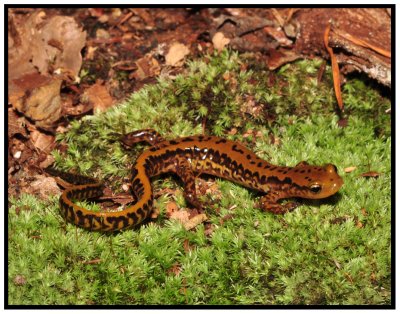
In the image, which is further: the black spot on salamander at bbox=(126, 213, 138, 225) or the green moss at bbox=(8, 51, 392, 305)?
the black spot on salamander at bbox=(126, 213, 138, 225)

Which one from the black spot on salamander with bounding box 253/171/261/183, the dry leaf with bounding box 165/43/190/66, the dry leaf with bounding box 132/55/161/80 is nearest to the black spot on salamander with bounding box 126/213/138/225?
the black spot on salamander with bounding box 253/171/261/183

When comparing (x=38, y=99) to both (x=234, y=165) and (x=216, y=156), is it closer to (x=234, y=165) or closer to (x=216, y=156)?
(x=216, y=156)

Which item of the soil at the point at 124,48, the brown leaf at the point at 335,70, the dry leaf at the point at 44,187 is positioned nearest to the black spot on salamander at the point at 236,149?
the soil at the point at 124,48

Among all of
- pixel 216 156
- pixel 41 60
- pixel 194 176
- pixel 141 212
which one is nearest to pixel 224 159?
pixel 216 156

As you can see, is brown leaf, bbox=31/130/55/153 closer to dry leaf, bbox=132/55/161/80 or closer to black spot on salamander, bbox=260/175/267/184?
dry leaf, bbox=132/55/161/80

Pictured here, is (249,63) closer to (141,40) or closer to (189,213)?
(141,40)

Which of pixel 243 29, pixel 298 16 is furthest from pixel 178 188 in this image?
pixel 298 16

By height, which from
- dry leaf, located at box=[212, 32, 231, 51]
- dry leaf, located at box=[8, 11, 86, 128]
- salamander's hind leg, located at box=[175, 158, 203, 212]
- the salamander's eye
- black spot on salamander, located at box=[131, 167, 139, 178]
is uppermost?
dry leaf, located at box=[212, 32, 231, 51]

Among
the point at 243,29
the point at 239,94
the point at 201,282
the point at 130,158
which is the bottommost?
the point at 201,282
